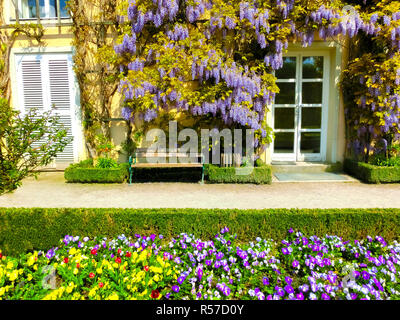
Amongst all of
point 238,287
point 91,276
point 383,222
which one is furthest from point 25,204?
point 383,222

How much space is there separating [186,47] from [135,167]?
264cm

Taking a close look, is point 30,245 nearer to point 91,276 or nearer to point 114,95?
point 91,276

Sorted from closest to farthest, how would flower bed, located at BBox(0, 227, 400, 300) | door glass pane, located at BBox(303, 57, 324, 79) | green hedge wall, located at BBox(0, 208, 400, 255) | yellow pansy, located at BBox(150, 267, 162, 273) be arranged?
flower bed, located at BBox(0, 227, 400, 300)
yellow pansy, located at BBox(150, 267, 162, 273)
green hedge wall, located at BBox(0, 208, 400, 255)
door glass pane, located at BBox(303, 57, 324, 79)

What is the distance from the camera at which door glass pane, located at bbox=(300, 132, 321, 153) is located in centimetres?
707

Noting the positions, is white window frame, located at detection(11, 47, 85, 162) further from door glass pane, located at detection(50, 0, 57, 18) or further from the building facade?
door glass pane, located at detection(50, 0, 57, 18)

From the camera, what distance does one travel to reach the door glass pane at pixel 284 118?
7.02 meters

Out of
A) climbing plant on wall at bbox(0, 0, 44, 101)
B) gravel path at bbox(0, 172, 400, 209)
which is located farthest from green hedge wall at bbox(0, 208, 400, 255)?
climbing plant on wall at bbox(0, 0, 44, 101)

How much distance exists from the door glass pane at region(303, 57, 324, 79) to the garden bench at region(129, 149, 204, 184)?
124 inches

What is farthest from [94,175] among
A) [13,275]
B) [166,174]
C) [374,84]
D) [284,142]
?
[374,84]

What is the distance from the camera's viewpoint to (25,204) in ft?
15.3

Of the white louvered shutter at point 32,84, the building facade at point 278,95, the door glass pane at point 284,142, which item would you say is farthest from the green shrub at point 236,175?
the white louvered shutter at point 32,84

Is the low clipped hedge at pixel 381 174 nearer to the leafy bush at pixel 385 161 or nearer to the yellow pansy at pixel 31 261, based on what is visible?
the leafy bush at pixel 385 161

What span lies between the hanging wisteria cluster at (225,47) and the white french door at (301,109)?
742mm
